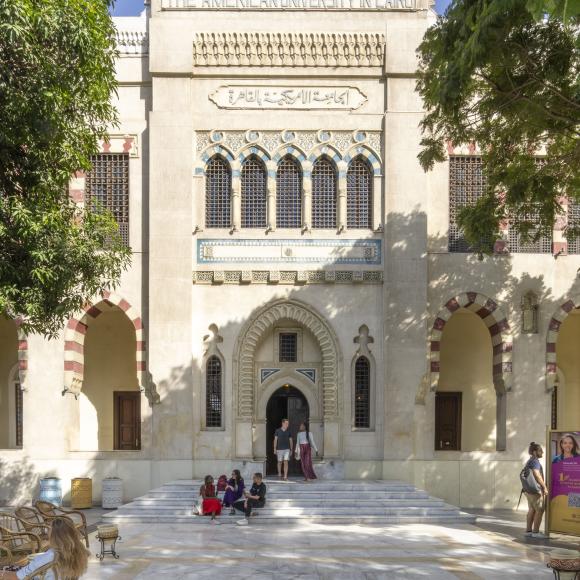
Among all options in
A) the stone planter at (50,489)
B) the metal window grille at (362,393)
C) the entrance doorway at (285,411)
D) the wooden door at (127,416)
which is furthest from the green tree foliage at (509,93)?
the wooden door at (127,416)

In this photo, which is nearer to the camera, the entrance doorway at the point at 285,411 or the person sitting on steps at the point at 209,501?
the person sitting on steps at the point at 209,501

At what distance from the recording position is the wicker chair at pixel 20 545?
10241 mm

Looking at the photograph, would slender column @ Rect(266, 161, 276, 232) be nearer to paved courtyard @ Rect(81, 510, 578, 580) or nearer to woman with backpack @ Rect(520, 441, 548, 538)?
paved courtyard @ Rect(81, 510, 578, 580)

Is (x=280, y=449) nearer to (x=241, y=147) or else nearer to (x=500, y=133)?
(x=241, y=147)

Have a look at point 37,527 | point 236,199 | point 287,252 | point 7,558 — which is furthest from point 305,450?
point 7,558

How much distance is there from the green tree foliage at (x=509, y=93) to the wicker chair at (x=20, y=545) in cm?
818

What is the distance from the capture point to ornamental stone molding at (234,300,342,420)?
747 inches

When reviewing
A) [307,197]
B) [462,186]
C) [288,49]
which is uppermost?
[288,49]

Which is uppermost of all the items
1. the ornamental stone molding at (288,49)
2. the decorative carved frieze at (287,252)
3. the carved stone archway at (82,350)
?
the ornamental stone molding at (288,49)

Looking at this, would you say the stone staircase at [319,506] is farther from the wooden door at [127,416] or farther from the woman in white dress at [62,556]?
the woman in white dress at [62,556]

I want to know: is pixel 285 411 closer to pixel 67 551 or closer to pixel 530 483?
pixel 530 483

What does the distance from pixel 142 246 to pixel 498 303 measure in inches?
350

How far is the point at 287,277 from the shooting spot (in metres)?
19.1

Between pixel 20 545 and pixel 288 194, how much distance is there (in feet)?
35.5
